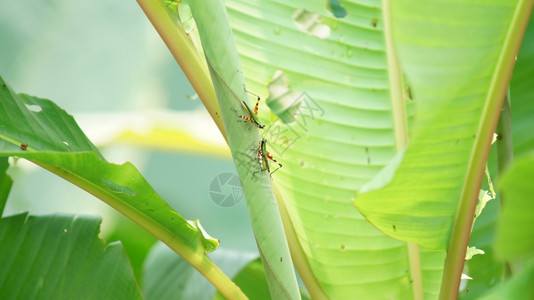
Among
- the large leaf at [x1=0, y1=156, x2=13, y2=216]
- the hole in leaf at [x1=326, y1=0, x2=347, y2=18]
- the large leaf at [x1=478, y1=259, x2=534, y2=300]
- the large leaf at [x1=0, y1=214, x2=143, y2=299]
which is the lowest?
the large leaf at [x1=0, y1=214, x2=143, y2=299]

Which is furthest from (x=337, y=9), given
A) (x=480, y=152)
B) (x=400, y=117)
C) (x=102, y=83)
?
(x=102, y=83)

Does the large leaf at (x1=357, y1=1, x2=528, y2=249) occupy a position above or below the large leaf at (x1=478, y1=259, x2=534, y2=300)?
above

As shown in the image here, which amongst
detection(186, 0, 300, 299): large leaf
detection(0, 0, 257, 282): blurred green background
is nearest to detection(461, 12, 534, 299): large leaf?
detection(186, 0, 300, 299): large leaf

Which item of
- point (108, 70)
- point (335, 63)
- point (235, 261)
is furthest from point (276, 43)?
point (108, 70)

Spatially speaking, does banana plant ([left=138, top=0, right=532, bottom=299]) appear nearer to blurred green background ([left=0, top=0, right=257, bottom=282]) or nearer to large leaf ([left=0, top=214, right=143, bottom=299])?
large leaf ([left=0, top=214, right=143, bottom=299])

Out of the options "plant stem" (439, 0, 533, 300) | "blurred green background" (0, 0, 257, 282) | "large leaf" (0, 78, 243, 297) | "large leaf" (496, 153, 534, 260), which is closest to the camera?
"large leaf" (496, 153, 534, 260)

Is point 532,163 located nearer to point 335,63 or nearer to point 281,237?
point 281,237

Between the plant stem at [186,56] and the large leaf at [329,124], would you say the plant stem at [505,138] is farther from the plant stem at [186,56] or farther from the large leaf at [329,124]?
the plant stem at [186,56]
